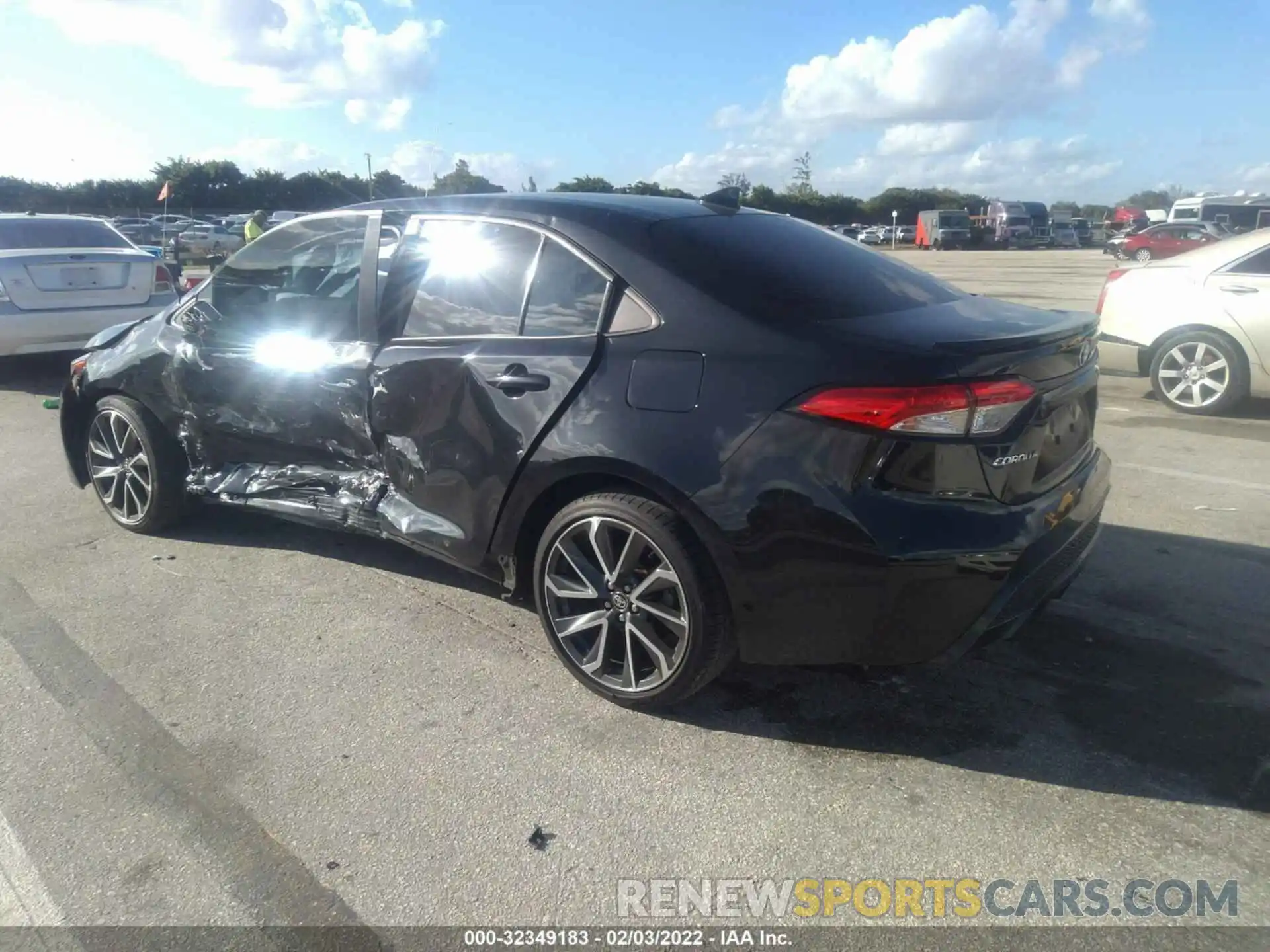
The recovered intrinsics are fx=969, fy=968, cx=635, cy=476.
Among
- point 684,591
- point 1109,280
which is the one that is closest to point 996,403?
point 684,591

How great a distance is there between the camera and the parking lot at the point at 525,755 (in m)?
2.47

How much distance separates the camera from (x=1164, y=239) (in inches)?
1378

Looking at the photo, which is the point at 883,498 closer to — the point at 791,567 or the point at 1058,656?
the point at 791,567

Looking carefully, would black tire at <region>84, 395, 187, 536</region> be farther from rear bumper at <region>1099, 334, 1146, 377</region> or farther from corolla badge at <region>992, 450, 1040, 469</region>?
rear bumper at <region>1099, 334, 1146, 377</region>

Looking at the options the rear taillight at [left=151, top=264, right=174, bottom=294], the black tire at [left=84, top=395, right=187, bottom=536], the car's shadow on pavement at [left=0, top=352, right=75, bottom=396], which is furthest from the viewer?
the rear taillight at [left=151, top=264, right=174, bottom=294]

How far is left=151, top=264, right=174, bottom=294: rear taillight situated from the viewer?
31.6 feet

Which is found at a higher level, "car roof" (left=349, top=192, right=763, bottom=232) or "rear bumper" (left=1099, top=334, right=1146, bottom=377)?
"car roof" (left=349, top=192, right=763, bottom=232)

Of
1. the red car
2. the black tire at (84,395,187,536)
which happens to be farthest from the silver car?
the red car

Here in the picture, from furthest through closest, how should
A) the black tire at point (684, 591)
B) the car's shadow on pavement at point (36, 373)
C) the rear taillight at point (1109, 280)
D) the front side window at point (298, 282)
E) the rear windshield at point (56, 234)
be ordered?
the car's shadow on pavement at point (36, 373) < the rear windshield at point (56, 234) < the rear taillight at point (1109, 280) < the front side window at point (298, 282) < the black tire at point (684, 591)

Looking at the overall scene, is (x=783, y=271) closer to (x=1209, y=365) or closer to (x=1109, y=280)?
(x=1209, y=365)

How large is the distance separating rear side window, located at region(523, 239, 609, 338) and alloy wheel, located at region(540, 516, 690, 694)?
0.66 metres

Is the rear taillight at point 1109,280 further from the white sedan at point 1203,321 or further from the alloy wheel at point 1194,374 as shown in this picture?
the alloy wheel at point 1194,374

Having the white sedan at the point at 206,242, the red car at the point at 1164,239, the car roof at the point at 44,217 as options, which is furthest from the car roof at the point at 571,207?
the red car at the point at 1164,239

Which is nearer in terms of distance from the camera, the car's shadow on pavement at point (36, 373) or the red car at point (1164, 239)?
the car's shadow on pavement at point (36, 373)
